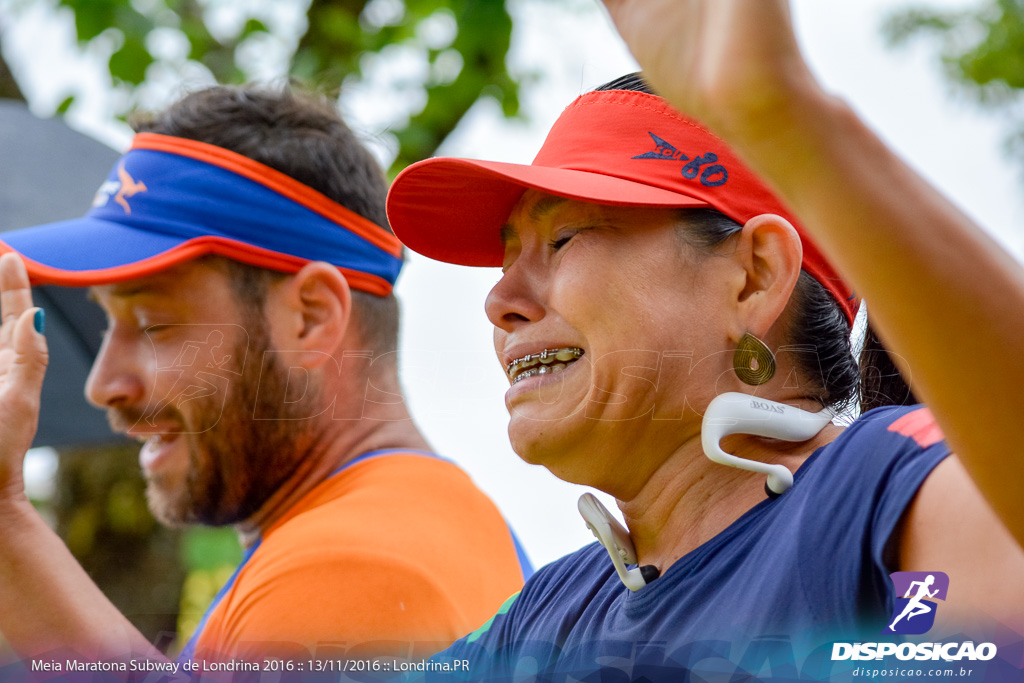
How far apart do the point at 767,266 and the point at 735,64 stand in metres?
0.65

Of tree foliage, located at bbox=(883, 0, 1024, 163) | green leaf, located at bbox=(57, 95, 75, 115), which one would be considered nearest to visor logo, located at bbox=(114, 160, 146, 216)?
green leaf, located at bbox=(57, 95, 75, 115)

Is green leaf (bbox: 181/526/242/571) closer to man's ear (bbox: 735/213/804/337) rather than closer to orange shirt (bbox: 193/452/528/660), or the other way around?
orange shirt (bbox: 193/452/528/660)

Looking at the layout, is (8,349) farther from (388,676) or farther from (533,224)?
(533,224)

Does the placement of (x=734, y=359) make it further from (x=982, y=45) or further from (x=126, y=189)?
(x=982, y=45)

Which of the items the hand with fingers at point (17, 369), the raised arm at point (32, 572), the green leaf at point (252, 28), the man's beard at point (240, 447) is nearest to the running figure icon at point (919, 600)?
the raised arm at point (32, 572)

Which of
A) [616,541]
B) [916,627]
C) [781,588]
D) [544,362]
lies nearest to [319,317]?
[544,362]

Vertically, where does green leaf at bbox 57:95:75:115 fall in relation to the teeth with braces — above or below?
above

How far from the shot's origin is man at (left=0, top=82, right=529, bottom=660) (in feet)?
6.29

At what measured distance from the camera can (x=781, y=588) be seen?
1.04m

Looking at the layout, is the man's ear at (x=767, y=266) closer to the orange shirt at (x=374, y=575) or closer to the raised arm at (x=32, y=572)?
the orange shirt at (x=374, y=575)

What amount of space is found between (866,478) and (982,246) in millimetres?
357

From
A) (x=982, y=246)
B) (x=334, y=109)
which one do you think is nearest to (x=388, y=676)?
(x=982, y=246)

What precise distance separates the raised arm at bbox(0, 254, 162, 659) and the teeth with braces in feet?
2.97

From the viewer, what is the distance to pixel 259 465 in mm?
2215
